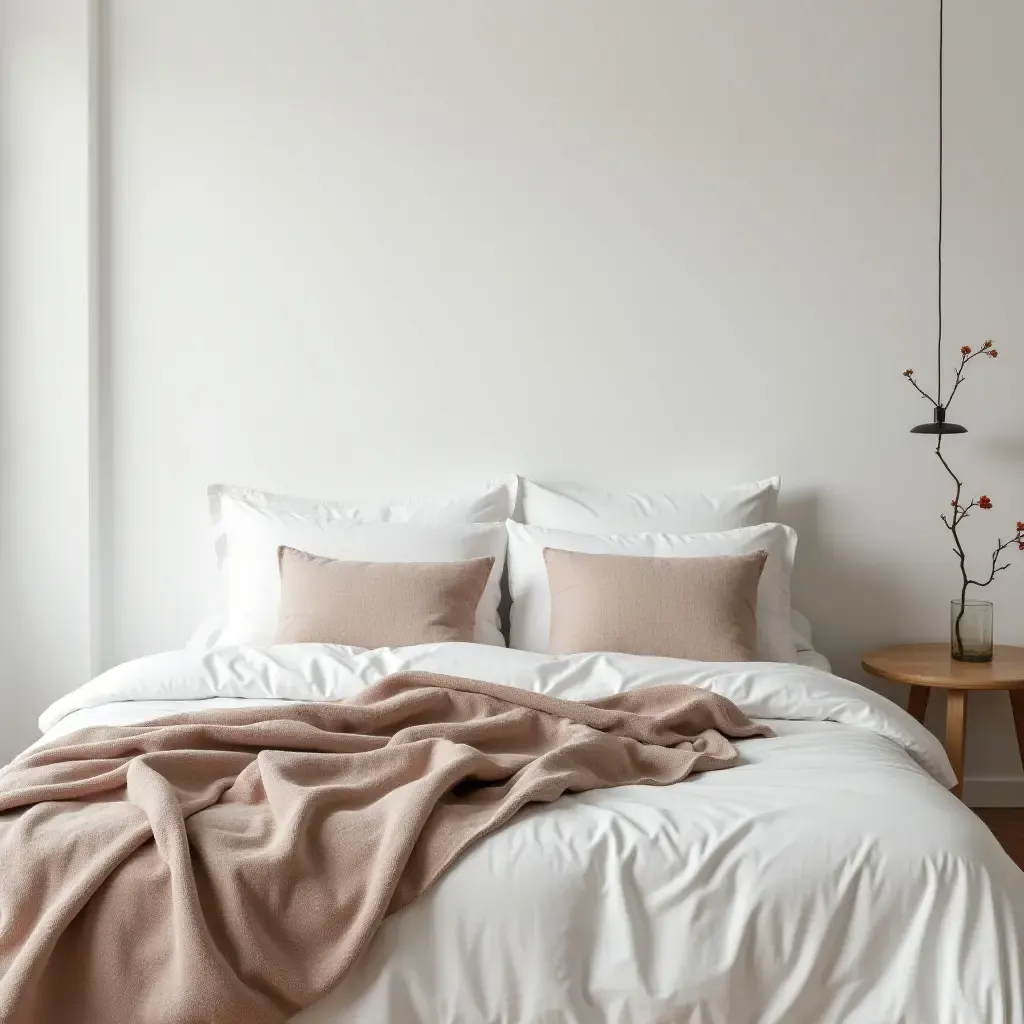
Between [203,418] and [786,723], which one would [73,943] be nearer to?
[786,723]

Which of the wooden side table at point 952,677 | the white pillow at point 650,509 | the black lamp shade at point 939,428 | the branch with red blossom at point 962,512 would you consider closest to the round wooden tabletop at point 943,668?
the wooden side table at point 952,677

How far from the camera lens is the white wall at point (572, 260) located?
361 cm

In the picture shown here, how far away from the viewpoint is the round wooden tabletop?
315cm

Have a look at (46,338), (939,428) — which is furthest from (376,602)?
(939,428)

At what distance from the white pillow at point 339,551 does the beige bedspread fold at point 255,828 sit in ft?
3.24

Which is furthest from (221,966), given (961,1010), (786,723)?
(786,723)

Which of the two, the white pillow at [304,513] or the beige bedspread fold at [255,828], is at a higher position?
the white pillow at [304,513]

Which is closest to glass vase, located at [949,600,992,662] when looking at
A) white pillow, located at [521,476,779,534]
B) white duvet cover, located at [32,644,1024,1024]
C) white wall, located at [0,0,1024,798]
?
white wall, located at [0,0,1024,798]

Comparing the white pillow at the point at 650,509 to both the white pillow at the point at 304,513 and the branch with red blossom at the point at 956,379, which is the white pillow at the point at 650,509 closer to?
the white pillow at the point at 304,513

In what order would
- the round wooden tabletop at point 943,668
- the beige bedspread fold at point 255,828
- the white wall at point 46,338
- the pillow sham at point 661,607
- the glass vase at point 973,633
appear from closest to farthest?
1. the beige bedspread fold at point 255,828
2. the pillow sham at point 661,607
3. the round wooden tabletop at point 943,668
4. the glass vase at point 973,633
5. the white wall at point 46,338

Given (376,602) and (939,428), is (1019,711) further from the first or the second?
(376,602)

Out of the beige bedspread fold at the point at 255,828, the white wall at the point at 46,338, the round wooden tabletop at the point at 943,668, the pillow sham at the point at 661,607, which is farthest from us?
the white wall at the point at 46,338

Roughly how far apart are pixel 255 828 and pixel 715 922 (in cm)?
74

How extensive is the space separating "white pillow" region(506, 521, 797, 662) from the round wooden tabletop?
0.28m
